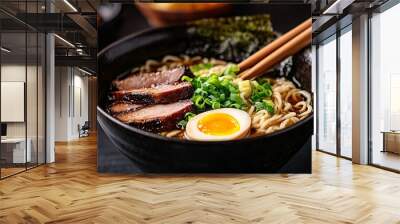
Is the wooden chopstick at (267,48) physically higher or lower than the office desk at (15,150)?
higher

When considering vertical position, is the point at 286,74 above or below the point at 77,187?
above

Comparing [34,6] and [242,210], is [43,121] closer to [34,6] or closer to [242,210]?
[34,6]

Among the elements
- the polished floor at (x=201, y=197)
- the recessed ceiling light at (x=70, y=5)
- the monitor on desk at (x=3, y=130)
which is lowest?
the polished floor at (x=201, y=197)

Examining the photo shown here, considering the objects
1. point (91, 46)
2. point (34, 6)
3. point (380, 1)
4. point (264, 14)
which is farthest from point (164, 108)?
point (91, 46)

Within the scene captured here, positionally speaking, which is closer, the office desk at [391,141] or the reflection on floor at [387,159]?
the office desk at [391,141]

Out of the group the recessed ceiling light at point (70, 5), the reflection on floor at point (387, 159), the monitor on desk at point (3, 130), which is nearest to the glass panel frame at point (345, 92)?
the reflection on floor at point (387, 159)

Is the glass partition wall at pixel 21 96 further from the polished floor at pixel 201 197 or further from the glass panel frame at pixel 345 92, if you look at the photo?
the glass panel frame at pixel 345 92

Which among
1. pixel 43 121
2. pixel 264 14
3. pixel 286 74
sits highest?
pixel 264 14
